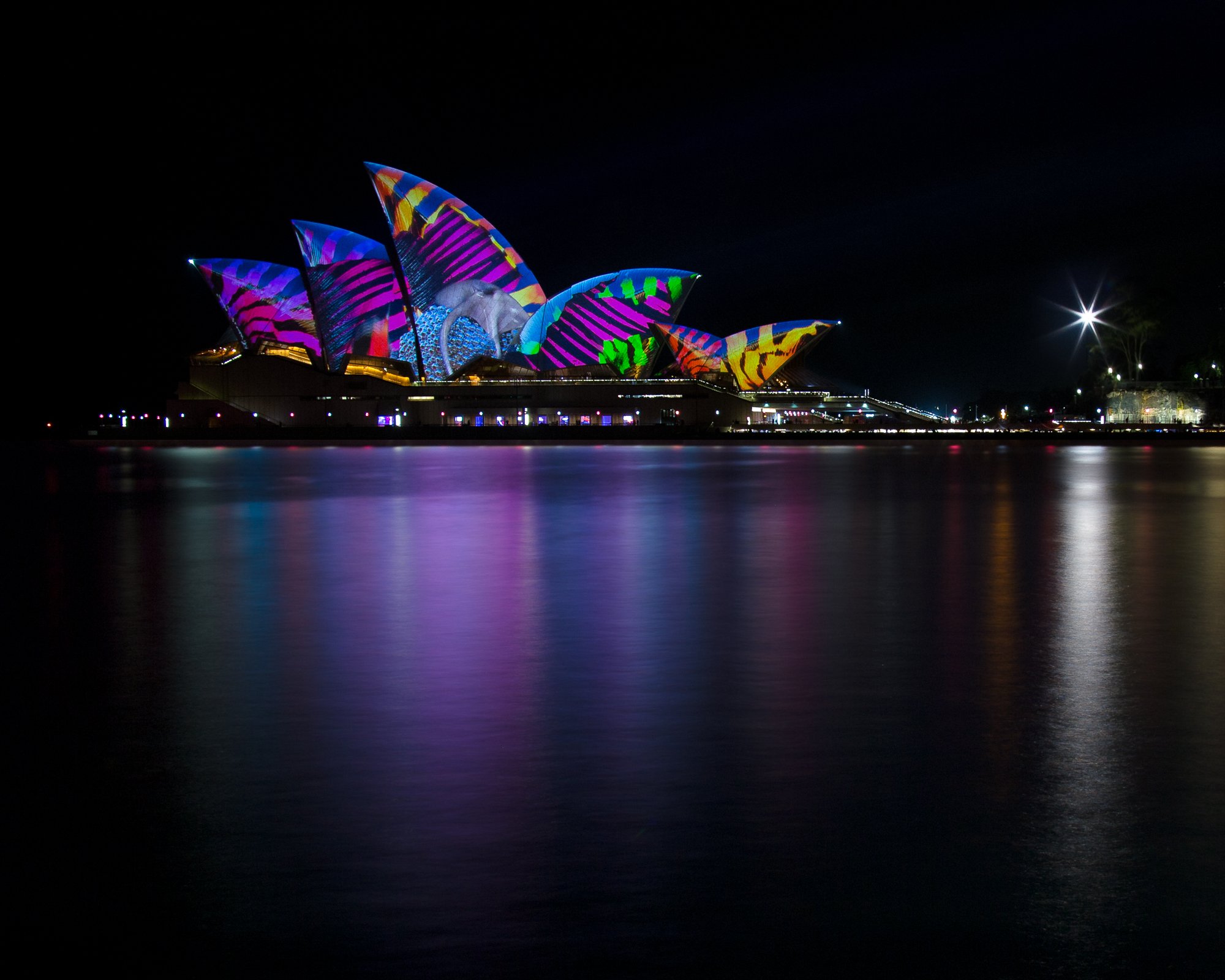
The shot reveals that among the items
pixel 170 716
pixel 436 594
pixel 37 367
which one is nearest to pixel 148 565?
pixel 436 594

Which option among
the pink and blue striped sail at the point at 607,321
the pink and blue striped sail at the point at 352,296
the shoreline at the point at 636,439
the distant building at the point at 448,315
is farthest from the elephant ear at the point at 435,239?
the shoreline at the point at 636,439

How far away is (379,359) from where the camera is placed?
7000cm

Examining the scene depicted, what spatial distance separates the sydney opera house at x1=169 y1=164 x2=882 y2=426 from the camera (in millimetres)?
65812

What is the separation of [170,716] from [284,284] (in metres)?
64.7

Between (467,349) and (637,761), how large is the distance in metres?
66.1

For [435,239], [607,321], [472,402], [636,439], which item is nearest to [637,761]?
[636,439]

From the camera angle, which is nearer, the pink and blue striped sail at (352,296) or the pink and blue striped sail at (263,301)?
the pink and blue striped sail at (352,296)

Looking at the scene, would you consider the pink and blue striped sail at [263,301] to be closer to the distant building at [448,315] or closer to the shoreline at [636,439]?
the distant building at [448,315]

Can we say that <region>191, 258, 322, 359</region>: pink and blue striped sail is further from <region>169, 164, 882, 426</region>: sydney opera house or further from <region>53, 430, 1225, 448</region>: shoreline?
<region>53, 430, 1225, 448</region>: shoreline

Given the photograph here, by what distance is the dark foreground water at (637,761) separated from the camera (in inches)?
115

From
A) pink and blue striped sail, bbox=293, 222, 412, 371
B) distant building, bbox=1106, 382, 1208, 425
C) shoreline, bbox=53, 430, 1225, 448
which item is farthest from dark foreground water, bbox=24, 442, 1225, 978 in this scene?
distant building, bbox=1106, 382, 1208, 425

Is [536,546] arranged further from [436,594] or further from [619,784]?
[619,784]

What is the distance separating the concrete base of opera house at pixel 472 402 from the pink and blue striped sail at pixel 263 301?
164 cm

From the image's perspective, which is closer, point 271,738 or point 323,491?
point 271,738
